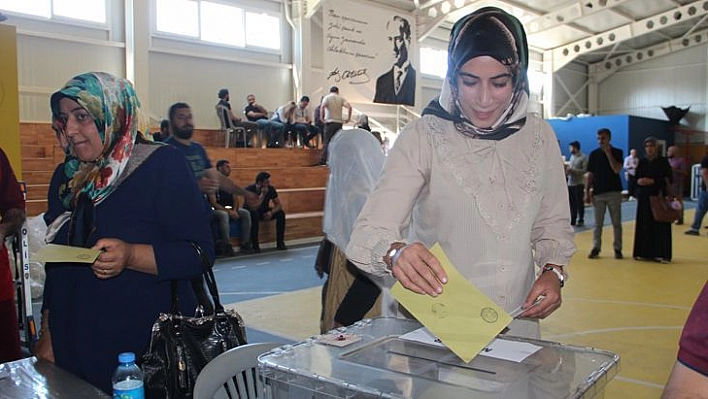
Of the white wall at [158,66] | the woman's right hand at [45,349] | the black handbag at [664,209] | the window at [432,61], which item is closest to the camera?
the woman's right hand at [45,349]

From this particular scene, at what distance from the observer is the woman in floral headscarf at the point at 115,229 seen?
174 cm

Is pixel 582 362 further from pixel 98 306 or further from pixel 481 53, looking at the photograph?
pixel 98 306

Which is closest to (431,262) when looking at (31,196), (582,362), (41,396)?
(582,362)

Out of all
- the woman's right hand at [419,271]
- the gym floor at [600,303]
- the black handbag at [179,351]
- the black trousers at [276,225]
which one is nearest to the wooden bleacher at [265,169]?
the black trousers at [276,225]

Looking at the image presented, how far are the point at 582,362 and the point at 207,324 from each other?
100 centimetres

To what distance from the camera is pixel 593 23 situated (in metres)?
20.9

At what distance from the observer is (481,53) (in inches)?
58.6

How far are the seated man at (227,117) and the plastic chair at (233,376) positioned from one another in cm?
1172

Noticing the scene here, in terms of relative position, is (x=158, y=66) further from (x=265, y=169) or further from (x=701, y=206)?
(x=701, y=206)

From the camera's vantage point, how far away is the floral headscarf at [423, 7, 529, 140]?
59.0 inches

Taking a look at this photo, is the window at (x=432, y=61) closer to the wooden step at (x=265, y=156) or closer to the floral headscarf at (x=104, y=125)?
the wooden step at (x=265, y=156)

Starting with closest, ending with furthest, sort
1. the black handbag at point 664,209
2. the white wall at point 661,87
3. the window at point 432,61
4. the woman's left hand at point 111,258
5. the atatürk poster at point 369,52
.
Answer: the woman's left hand at point 111,258, the black handbag at point 664,209, the atatürk poster at point 369,52, the window at point 432,61, the white wall at point 661,87

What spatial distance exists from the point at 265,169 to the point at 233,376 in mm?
10603

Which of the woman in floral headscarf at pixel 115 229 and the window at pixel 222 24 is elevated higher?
the window at pixel 222 24
